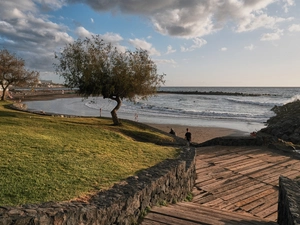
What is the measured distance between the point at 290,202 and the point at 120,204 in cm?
334

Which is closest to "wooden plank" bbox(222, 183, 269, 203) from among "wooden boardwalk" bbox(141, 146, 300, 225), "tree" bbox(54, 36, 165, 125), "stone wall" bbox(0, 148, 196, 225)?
"wooden boardwalk" bbox(141, 146, 300, 225)

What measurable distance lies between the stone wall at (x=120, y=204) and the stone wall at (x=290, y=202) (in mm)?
2632

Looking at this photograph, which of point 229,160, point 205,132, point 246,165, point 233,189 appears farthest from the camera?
point 205,132

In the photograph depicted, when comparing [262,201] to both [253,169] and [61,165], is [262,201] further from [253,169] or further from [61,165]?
[61,165]

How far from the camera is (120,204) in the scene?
15.4 ft

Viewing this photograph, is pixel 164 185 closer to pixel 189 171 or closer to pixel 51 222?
pixel 189 171

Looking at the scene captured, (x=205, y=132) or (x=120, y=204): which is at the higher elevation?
(x=120, y=204)

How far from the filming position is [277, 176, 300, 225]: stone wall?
14.8ft

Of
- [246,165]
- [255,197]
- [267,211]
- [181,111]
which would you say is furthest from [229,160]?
[181,111]

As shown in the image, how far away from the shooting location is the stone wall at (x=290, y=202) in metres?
4.52

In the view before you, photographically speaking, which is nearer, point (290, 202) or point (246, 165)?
point (290, 202)

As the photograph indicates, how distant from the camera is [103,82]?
17.7m

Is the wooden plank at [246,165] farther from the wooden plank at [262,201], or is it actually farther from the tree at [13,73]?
the tree at [13,73]

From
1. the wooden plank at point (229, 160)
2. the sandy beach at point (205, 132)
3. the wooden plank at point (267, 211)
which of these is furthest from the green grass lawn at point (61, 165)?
the sandy beach at point (205, 132)
